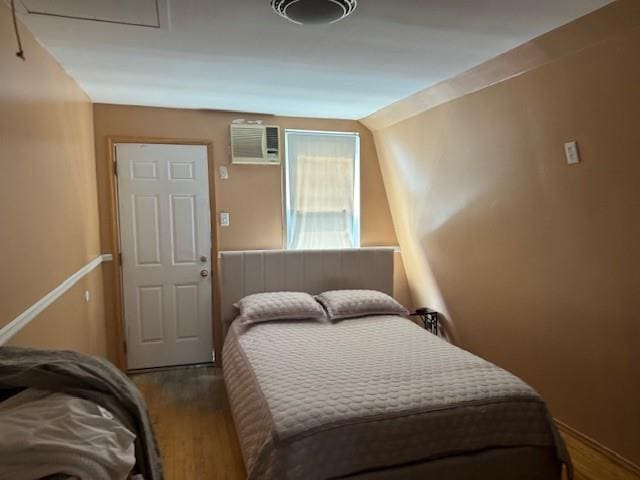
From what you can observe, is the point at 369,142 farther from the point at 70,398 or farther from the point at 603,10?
the point at 70,398

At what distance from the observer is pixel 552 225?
8.61ft

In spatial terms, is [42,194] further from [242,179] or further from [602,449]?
[602,449]

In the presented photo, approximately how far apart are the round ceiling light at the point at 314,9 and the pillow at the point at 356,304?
7.13 feet

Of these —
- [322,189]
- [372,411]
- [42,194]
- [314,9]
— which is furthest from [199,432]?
[314,9]

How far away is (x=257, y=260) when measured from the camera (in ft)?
12.8

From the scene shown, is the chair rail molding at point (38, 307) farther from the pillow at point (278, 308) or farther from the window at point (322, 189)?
the window at point (322, 189)

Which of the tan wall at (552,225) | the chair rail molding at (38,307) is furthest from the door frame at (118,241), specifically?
the tan wall at (552,225)

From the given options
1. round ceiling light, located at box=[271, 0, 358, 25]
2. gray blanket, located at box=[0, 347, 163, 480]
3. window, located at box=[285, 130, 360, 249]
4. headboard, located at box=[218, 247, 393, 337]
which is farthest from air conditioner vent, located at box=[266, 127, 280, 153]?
gray blanket, located at box=[0, 347, 163, 480]

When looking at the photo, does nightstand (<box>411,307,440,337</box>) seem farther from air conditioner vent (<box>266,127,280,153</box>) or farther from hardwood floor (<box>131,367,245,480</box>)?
air conditioner vent (<box>266,127,280,153</box>)

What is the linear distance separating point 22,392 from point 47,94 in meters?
1.74

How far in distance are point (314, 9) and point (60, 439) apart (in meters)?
1.66

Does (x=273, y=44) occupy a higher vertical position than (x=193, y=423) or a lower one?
higher

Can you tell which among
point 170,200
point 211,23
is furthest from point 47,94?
point 170,200

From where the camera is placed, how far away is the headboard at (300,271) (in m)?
3.81
